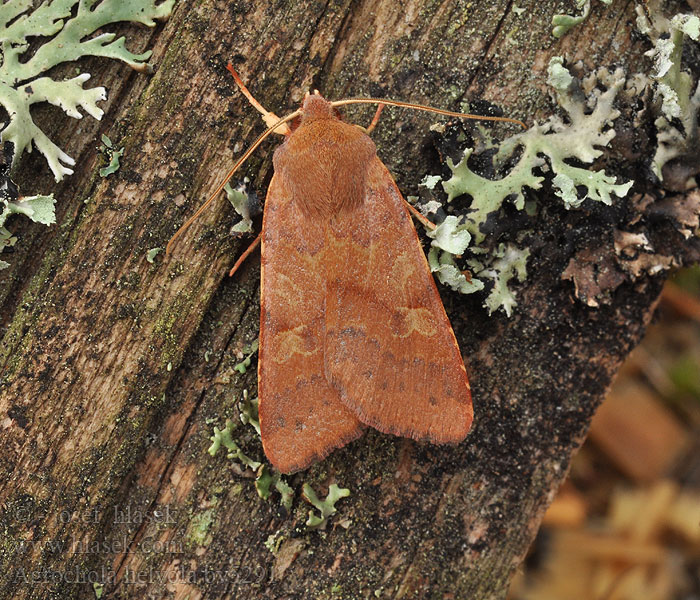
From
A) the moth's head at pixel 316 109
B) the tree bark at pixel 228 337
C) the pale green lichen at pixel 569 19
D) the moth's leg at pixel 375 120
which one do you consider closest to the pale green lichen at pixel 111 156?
the tree bark at pixel 228 337

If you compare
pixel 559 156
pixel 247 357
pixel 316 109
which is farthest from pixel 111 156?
→ pixel 559 156

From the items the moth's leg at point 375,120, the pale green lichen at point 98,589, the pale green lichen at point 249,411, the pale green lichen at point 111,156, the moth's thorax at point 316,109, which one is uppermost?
the pale green lichen at point 111,156

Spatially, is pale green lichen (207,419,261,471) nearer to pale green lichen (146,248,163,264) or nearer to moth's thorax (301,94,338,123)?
pale green lichen (146,248,163,264)

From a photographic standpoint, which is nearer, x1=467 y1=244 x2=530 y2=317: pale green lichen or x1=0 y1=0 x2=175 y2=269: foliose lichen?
x1=0 y1=0 x2=175 y2=269: foliose lichen

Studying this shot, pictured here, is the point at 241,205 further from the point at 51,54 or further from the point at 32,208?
the point at 51,54

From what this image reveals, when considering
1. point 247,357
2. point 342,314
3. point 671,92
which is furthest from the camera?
point 247,357

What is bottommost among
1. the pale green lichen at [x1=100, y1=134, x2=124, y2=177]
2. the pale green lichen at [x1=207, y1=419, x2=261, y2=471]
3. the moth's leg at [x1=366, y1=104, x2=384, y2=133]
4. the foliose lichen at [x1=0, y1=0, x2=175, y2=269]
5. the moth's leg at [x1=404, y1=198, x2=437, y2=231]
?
the pale green lichen at [x1=207, y1=419, x2=261, y2=471]

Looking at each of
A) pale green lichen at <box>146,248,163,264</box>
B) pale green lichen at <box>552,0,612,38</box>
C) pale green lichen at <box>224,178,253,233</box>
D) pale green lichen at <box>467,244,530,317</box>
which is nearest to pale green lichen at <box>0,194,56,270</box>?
pale green lichen at <box>146,248,163,264</box>

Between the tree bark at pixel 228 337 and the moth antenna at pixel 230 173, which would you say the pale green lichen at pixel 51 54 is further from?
the moth antenna at pixel 230 173
